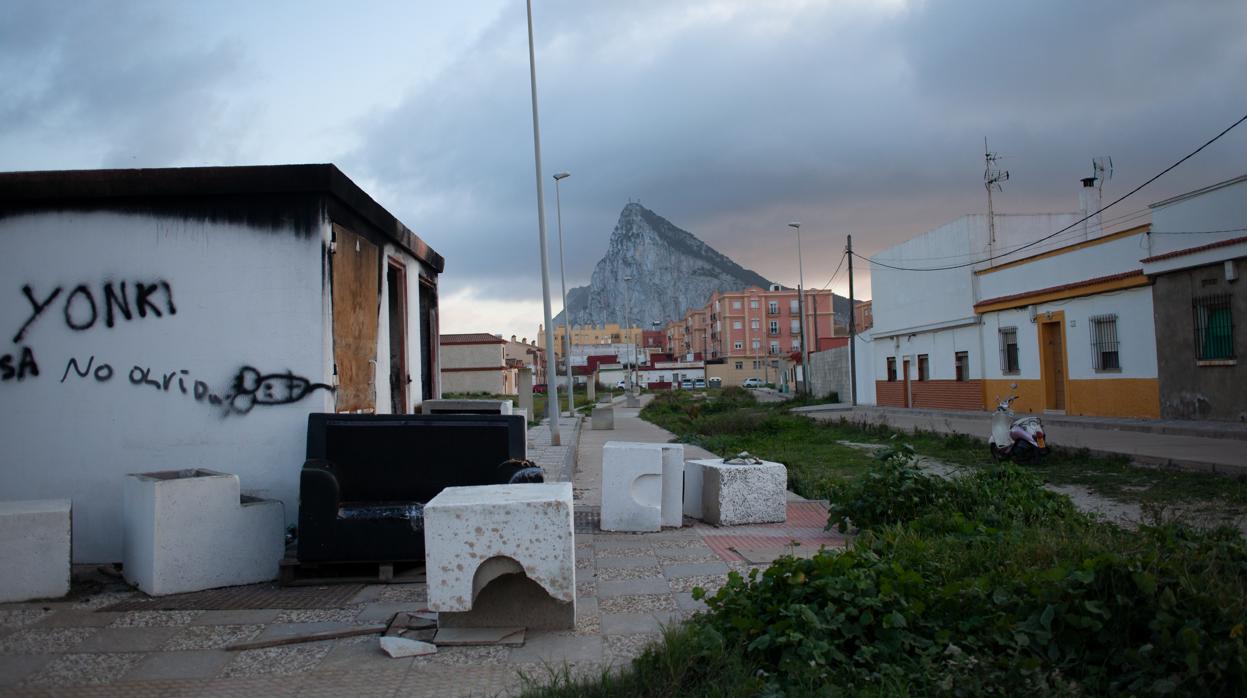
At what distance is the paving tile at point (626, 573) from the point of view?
6.28 metres

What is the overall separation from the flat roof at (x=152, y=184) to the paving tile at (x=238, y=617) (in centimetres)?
350

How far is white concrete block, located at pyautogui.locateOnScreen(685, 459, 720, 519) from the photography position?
29.7ft

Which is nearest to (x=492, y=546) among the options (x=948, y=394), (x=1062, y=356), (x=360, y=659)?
(x=360, y=659)

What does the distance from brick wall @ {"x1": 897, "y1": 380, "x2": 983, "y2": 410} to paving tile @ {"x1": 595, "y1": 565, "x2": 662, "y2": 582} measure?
26000mm

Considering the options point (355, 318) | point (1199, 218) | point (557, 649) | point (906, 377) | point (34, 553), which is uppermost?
point (1199, 218)

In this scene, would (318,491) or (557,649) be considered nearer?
(557,649)

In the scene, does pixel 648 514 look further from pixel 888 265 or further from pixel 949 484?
pixel 888 265

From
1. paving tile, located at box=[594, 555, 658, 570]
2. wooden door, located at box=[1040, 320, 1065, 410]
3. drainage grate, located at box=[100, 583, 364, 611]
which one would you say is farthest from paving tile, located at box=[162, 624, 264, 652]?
wooden door, located at box=[1040, 320, 1065, 410]

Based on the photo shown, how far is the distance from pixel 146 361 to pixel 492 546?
4.33 metres

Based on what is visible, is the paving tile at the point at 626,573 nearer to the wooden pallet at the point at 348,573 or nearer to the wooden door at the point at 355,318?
the wooden pallet at the point at 348,573

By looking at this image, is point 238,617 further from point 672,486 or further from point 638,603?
point 672,486

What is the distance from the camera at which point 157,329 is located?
738cm

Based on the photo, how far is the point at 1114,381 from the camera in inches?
873

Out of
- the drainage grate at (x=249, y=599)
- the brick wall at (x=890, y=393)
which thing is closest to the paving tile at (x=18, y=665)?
the drainage grate at (x=249, y=599)
